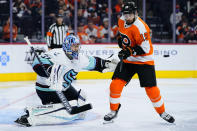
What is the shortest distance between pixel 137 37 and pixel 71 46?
635mm

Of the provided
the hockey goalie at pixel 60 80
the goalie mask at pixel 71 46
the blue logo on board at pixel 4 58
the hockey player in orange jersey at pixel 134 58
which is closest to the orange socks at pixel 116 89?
the hockey player in orange jersey at pixel 134 58

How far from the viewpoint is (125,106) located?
5.29m

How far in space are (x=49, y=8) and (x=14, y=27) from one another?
2.75 ft

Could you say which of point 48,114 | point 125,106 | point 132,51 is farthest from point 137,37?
point 125,106

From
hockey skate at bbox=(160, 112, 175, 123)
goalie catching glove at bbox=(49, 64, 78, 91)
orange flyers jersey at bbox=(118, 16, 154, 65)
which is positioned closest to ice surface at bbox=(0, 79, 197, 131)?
hockey skate at bbox=(160, 112, 175, 123)

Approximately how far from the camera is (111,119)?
13.6 feet

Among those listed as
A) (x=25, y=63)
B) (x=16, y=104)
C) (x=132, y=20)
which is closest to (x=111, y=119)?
(x=132, y=20)

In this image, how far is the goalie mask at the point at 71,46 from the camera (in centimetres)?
377

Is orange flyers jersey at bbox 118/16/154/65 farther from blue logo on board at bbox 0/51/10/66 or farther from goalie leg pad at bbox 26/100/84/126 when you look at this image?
blue logo on board at bbox 0/51/10/66

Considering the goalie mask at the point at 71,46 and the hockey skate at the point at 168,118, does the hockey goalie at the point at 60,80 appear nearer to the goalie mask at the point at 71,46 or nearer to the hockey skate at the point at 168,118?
the goalie mask at the point at 71,46

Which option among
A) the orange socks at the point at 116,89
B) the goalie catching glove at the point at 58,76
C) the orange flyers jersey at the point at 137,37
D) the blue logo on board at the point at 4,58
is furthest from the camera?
the blue logo on board at the point at 4,58

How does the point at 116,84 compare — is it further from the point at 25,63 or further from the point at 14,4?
the point at 14,4

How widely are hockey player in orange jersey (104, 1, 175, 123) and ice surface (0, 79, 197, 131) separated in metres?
0.20

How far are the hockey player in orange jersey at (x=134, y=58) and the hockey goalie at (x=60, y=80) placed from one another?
0.15m
